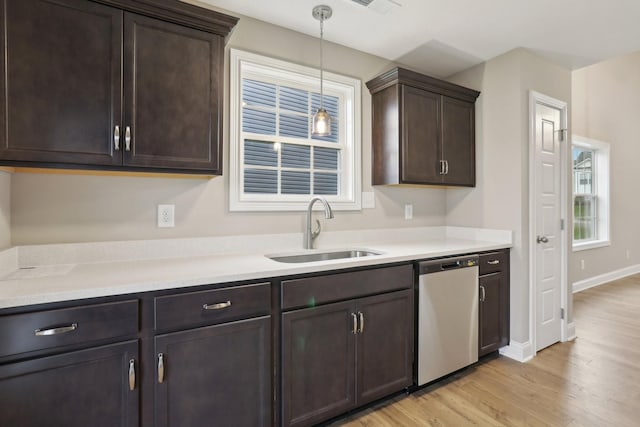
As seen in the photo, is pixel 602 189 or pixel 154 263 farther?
pixel 602 189

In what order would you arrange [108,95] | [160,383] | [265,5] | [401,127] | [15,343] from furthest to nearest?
[401,127], [265,5], [108,95], [160,383], [15,343]

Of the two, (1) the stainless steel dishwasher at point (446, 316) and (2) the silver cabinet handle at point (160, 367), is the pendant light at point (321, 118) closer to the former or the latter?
(1) the stainless steel dishwasher at point (446, 316)

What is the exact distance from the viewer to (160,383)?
1.40m

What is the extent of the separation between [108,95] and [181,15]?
56 cm

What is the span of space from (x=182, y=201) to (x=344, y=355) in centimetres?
133

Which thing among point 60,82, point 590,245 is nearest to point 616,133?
point 590,245

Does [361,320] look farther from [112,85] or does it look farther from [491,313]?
[112,85]

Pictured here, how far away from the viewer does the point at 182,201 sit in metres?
2.06

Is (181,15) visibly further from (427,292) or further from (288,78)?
(427,292)

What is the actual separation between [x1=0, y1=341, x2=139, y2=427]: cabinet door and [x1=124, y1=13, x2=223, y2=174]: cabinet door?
0.88 meters

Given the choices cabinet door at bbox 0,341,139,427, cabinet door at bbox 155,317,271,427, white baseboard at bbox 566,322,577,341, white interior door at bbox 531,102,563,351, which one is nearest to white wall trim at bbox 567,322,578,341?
white baseboard at bbox 566,322,577,341

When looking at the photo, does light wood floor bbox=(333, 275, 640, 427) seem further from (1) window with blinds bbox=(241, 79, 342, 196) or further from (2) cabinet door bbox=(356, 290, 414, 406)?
(1) window with blinds bbox=(241, 79, 342, 196)

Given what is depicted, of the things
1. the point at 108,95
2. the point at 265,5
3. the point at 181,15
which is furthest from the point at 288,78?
the point at 108,95

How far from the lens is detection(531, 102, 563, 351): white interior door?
2.81 metres
